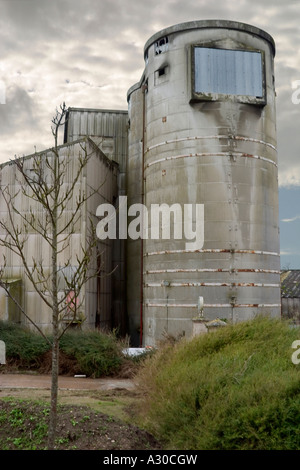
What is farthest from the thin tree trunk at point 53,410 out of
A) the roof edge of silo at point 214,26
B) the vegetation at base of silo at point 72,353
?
the roof edge of silo at point 214,26

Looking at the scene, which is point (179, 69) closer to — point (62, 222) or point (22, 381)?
point (62, 222)

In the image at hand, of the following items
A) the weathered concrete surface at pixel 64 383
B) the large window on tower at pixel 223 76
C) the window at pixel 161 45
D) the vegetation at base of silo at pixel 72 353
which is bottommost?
the weathered concrete surface at pixel 64 383

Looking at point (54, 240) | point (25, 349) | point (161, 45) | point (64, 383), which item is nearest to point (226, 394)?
point (54, 240)

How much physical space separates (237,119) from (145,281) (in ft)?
26.7

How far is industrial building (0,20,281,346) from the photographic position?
744 inches

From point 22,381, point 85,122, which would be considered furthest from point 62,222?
point 85,122

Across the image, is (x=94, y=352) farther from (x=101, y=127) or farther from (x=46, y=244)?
(x=101, y=127)

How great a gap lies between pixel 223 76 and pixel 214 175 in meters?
4.28

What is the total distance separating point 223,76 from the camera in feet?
64.6

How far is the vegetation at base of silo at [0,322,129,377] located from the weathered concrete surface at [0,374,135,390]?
0.43 m

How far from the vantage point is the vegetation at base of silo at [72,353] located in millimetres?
14617

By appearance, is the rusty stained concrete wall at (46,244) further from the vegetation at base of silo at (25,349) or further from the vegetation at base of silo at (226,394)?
the vegetation at base of silo at (226,394)

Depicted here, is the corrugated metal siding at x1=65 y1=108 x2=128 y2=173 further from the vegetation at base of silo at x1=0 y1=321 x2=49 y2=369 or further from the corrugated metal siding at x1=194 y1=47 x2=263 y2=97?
the vegetation at base of silo at x1=0 y1=321 x2=49 y2=369

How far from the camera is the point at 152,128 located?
70.1 feet
